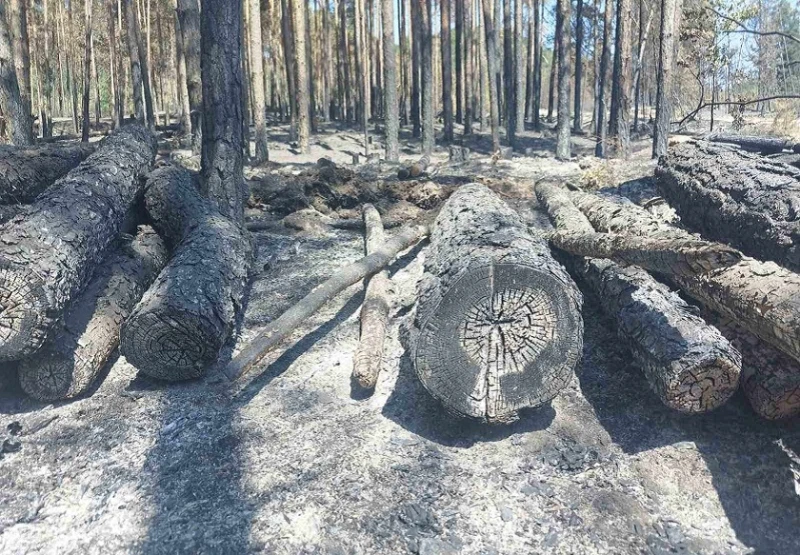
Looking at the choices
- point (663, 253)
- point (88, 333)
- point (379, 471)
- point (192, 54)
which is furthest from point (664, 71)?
point (88, 333)

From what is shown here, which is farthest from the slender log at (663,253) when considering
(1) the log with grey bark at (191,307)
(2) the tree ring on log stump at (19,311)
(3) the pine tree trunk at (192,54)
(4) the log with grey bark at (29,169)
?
(3) the pine tree trunk at (192,54)

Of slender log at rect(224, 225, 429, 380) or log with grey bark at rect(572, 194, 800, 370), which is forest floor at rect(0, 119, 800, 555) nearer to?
slender log at rect(224, 225, 429, 380)

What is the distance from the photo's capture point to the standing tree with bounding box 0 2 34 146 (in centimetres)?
945

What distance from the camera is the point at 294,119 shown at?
795 inches

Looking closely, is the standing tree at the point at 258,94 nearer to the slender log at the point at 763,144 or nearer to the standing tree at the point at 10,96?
the standing tree at the point at 10,96

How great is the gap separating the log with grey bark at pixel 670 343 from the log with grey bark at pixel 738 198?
999mm

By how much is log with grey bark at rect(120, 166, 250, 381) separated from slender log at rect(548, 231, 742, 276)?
273 cm

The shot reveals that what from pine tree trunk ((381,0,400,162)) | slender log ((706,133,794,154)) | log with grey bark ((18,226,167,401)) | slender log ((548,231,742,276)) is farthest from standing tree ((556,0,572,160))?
log with grey bark ((18,226,167,401))

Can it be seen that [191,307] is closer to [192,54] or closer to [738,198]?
[738,198]

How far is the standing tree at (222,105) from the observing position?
21.0ft

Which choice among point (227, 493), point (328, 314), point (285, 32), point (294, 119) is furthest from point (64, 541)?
point (285, 32)

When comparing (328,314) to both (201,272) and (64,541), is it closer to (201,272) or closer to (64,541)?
(201,272)

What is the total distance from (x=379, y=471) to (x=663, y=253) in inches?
79.4

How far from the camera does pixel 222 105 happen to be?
6543mm
